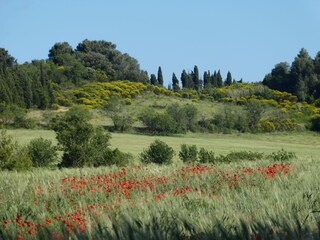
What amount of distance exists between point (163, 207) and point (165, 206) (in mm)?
105

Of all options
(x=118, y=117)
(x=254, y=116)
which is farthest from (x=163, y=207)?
(x=254, y=116)

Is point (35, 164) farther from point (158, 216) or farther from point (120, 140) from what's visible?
point (120, 140)

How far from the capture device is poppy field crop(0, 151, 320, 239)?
410cm

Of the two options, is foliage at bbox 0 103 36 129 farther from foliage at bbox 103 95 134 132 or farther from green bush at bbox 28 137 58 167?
green bush at bbox 28 137 58 167

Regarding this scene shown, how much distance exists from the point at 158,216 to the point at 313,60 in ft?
420

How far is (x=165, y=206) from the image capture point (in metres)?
6.01

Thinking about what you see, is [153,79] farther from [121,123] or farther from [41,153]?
[41,153]

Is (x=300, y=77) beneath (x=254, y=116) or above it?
above

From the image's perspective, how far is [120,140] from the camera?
188 feet

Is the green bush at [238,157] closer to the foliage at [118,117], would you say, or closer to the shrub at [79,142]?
the shrub at [79,142]

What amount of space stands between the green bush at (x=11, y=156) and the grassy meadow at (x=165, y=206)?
8.02 metres

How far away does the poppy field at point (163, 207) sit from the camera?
13.4ft

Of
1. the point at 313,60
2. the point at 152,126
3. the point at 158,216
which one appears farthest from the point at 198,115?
the point at 158,216

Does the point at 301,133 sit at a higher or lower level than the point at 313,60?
lower
